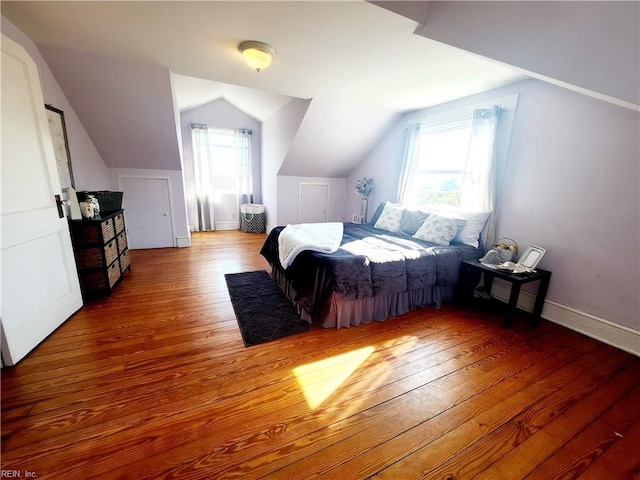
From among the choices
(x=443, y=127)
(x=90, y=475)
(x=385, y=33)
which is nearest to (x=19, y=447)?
(x=90, y=475)

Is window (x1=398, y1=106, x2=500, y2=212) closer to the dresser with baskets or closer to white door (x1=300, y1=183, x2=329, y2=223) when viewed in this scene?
white door (x1=300, y1=183, x2=329, y2=223)

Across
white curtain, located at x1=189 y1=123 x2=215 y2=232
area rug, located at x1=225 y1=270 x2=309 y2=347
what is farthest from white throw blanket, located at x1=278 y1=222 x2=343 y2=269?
white curtain, located at x1=189 y1=123 x2=215 y2=232

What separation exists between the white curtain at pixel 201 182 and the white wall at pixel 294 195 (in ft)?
5.67

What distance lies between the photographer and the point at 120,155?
12.2ft

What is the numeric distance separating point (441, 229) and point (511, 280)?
90 cm

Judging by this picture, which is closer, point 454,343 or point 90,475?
point 90,475

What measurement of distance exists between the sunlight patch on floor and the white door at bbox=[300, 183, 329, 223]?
3693mm

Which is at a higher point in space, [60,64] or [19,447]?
[60,64]

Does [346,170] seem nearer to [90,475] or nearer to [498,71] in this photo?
[498,71]

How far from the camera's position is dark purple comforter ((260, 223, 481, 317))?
2.17m

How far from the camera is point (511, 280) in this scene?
2.21 meters

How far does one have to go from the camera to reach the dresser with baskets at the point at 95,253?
2.42 metres

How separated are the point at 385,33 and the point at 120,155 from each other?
12.6 ft

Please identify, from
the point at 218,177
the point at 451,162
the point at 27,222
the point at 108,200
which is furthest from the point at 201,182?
the point at 451,162
